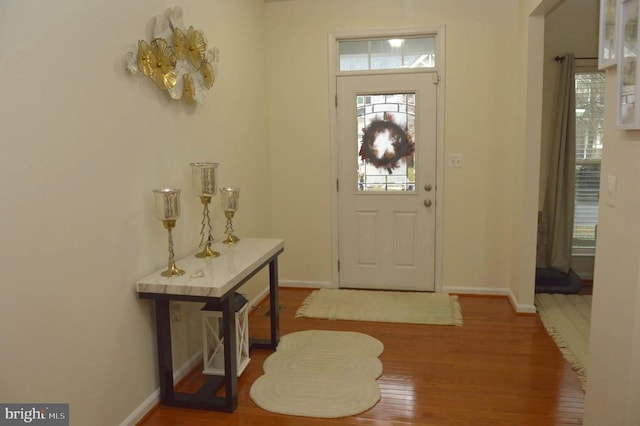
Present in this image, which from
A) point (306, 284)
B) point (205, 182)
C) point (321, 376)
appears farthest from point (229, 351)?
point (306, 284)

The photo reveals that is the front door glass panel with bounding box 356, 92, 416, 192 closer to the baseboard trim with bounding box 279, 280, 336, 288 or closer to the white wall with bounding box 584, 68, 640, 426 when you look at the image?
the baseboard trim with bounding box 279, 280, 336, 288

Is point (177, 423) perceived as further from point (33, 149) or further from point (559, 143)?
point (559, 143)

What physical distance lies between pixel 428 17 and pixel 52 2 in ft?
10.3

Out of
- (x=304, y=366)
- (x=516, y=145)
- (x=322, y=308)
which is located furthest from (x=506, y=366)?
(x=516, y=145)

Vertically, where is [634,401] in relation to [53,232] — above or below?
below

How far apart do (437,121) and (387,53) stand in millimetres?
756

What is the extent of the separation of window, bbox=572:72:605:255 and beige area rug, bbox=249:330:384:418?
2.71 m

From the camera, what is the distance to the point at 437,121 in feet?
13.7

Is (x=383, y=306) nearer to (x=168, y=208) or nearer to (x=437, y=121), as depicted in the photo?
(x=437, y=121)

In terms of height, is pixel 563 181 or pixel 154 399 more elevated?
pixel 563 181

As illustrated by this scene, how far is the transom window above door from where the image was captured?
13.7 feet

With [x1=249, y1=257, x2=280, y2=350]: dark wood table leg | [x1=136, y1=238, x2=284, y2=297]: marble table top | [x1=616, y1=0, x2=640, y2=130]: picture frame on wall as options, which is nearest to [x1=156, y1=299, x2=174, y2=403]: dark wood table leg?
[x1=136, y1=238, x2=284, y2=297]: marble table top

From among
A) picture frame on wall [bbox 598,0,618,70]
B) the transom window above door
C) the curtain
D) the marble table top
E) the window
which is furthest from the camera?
the window

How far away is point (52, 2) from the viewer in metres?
1.81
